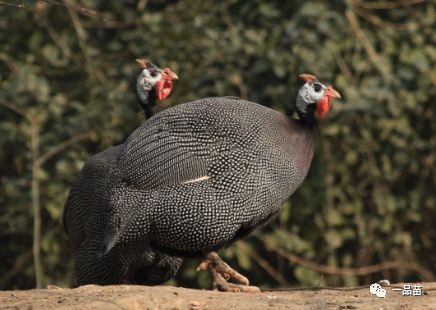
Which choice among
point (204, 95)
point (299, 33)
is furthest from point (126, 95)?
point (299, 33)

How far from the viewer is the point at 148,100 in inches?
237

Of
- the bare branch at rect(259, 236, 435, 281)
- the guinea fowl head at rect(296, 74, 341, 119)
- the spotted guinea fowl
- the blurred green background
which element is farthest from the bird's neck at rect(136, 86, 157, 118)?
the bare branch at rect(259, 236, 435, 281)

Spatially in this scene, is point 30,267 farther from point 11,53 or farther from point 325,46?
point 325,46

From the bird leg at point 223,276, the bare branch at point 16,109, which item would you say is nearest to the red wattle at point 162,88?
the bird leg at point 223,276

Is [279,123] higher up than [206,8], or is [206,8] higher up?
[206,8]

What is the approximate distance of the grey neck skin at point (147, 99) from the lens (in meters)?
6.01

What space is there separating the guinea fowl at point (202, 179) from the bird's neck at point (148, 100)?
2.31ft

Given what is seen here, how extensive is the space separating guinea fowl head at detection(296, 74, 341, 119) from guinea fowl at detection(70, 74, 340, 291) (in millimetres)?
224

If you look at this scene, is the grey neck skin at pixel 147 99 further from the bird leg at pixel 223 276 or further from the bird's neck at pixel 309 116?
the bird leg at pixel 223 276

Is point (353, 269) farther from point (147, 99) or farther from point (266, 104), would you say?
point (147, 99)

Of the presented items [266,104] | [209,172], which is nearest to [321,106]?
[209,172]

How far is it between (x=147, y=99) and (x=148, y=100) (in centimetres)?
1

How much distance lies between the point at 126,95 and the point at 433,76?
2.02m

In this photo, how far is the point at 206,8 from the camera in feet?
25.0
